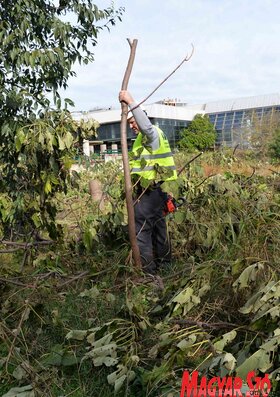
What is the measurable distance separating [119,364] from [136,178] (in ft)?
5.90

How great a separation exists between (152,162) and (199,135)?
3723 cm

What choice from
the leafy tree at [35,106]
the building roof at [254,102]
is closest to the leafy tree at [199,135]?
the building roof at [254,102]

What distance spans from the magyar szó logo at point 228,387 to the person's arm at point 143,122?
80.4 inches

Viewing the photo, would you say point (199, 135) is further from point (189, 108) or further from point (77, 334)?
point (77, 334)

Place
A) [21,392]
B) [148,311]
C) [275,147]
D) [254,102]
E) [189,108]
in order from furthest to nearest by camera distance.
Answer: [189,108], [254,102], [275,147], [148,311], [21,392]

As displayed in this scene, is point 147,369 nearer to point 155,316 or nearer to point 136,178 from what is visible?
point 155,316

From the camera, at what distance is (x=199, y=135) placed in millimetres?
40594

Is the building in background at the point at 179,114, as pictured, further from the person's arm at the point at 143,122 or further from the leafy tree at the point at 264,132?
the person's arm at the point at 143,122

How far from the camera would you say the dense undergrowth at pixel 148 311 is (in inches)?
94.0

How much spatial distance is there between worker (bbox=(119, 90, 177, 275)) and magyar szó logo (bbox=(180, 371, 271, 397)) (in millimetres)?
1695

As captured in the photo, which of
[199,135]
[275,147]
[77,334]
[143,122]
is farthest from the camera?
[199,135]

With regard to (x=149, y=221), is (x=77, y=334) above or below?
below

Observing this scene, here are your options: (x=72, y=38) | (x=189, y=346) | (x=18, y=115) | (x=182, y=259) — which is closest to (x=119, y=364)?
(x=189, y=346)

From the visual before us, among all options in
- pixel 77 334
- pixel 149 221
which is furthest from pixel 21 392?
pixel 149 221
